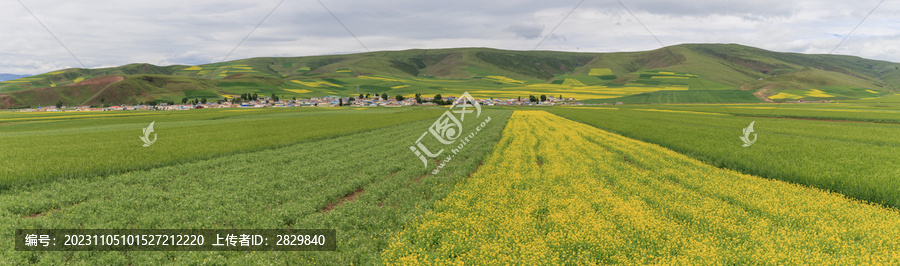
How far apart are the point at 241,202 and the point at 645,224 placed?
12.8m

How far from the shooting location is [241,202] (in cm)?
1072

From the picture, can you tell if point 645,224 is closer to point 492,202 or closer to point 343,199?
point 492,202

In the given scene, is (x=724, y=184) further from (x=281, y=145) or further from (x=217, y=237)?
(x=281, y=145)

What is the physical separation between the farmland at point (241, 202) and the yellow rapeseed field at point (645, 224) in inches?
52.6

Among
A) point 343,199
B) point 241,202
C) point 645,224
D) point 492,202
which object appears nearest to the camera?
point 645,224

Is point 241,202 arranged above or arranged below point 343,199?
above

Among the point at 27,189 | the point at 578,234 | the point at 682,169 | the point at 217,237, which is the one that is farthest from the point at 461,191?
the point at 27,189

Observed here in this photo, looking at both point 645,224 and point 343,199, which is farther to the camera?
point 343,199

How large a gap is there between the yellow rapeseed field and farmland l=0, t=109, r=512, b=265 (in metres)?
1.34

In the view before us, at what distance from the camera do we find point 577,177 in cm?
1383

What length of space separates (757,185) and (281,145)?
2716 cm

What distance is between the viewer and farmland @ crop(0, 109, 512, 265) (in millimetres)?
7266

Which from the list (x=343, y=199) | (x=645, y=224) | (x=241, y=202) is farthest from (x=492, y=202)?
(x=241, y=202)

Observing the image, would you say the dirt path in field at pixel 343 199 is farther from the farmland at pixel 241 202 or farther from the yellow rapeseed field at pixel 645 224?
the yellow rapeseed field at pixel 645 224
